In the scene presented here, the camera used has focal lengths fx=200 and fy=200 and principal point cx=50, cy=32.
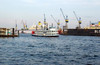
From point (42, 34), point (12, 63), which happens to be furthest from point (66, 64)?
point (42, 34)

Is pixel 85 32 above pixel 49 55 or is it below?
above

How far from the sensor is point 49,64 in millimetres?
22875

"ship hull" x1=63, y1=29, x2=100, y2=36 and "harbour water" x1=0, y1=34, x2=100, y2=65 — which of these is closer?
"harbour water" x1=0, y1=34, x2=100, y2=65

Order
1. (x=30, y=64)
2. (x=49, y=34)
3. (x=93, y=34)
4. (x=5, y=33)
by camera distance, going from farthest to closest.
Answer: (x=93, y=34) < (x=49, y=34) < (x=5, y=33) < (x=30, y=64)

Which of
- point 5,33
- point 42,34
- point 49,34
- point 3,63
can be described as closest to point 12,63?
point 3,63

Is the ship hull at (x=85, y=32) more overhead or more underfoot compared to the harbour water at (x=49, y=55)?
more overhead

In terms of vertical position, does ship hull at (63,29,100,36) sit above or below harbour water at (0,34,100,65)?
above

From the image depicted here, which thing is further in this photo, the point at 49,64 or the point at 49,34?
the point at 49,34

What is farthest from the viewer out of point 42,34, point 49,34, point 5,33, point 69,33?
point 69,33

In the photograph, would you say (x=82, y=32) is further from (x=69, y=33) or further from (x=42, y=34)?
(x=42, y=34)

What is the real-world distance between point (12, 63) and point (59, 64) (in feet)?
17.9

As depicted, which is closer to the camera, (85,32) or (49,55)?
(49,55)

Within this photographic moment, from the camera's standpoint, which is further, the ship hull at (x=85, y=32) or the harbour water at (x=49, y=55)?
the ship hull at (x=85, y=32)

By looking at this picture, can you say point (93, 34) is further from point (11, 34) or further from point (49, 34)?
point (11, 34)
